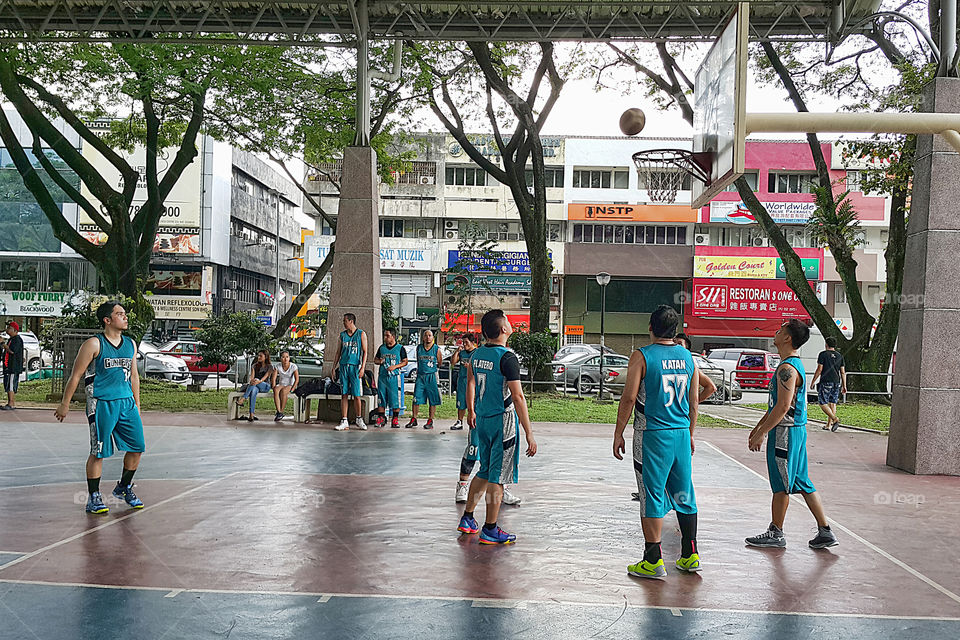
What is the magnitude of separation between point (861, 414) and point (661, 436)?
56.8 ft

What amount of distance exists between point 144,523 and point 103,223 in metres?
17.7

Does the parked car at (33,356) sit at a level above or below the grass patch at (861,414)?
above

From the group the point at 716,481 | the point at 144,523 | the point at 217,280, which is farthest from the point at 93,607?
the point at 217,280

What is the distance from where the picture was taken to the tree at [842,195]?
23344mm

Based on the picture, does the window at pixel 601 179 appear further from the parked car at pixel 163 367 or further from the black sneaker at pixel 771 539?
the black sneaker at pixel 771 539

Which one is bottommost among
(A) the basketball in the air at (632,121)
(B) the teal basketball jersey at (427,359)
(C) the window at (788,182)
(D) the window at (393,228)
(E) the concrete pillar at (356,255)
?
(B) the teal basketball jersey at (427,359)

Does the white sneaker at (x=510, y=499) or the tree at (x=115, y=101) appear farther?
the tree at (x=115, y=101)

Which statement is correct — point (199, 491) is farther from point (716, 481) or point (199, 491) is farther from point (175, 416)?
point (175, 416)

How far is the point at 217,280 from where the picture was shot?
56.3m

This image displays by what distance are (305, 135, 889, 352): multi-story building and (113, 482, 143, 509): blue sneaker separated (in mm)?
38343

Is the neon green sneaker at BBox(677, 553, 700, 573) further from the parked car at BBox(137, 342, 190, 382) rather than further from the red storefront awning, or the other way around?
the red storefront awning

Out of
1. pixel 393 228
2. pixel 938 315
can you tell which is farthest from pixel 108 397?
pixel 393 228

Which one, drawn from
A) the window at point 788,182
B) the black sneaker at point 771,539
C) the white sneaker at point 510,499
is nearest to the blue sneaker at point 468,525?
the white sneaker at point 510,499

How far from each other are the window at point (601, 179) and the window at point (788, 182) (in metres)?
7.58
